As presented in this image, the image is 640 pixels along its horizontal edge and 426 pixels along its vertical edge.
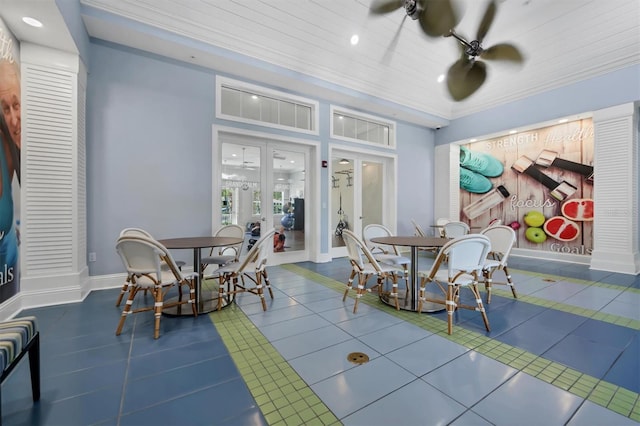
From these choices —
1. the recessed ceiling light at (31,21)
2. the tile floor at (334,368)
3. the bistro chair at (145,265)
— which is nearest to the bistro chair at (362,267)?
the tile floor at (334,368)

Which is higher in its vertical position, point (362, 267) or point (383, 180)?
point (383, 180)

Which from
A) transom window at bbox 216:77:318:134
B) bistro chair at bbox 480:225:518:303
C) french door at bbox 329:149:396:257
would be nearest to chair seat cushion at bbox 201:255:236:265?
transom window at bbox 216:77:318:134

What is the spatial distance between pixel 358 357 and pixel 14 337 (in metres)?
2.03

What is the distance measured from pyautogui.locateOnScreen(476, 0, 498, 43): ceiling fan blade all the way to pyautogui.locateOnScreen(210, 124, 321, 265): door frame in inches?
125

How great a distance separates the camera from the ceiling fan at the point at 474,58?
3019 millimetres

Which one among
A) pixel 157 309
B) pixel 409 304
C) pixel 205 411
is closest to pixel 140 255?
pixel 157 309

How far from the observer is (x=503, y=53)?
10.6 ft

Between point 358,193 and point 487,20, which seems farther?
point 358,193

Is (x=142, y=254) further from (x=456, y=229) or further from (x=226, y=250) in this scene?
(x=456, y=229)

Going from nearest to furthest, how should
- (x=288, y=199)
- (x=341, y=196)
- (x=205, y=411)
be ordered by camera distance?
(x=205, y=411)
(x=288, y=199)
(x=341, y=196)

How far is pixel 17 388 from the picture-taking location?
1.70 meters

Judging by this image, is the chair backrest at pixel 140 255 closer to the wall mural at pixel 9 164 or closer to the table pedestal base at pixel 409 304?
the wall mural at pixel 9 164

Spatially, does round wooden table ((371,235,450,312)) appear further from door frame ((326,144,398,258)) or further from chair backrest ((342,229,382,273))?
door frame ((326,144,398,258))

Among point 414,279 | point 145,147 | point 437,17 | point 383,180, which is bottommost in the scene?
point 414,279
